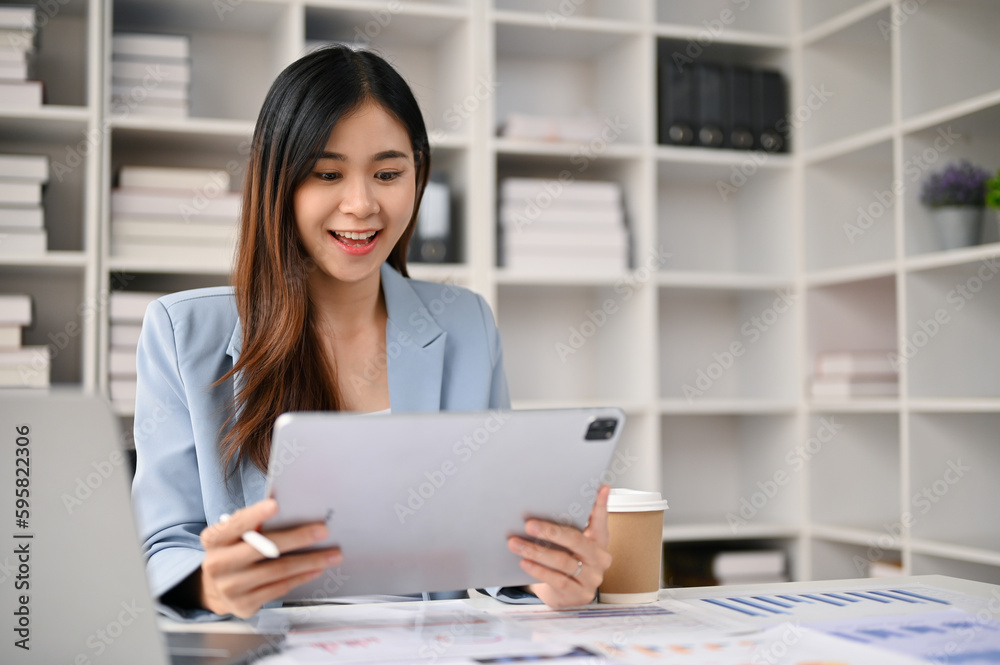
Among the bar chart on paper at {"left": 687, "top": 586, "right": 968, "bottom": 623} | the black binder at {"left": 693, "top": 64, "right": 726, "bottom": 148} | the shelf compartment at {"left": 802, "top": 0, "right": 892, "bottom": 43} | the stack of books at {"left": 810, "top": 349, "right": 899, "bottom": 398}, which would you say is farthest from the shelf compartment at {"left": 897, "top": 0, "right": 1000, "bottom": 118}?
the bar chart on paper at {"left": 687, "top": 586, "right": 968, "bottom": 623}

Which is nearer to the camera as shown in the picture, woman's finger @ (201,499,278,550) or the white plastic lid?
woman's finger @ (201,499,278,550)

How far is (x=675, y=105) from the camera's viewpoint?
2.96m

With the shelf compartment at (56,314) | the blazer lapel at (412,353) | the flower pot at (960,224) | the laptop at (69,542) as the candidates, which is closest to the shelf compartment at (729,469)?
the flower pot at (960,224)

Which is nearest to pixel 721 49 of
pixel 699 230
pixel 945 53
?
pixel 699 230

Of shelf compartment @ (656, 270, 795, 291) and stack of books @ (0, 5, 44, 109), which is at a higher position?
stack of books @ (0, 5, 44, 109)

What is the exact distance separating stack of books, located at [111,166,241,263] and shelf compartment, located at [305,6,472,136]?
1.95 feet

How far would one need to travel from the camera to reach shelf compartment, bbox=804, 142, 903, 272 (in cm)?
304

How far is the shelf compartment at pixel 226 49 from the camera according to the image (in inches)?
107

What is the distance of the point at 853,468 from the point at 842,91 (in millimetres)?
1199

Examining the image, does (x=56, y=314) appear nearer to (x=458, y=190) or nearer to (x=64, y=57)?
(x=64, y=57)

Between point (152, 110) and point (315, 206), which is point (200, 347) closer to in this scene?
point (315, 206)

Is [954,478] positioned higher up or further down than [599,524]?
further down

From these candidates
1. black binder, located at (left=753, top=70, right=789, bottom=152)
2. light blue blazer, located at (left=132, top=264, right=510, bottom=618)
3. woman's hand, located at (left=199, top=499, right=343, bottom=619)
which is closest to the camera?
woman's hand, located at (left=199, top=499, right=343, bottom=619)

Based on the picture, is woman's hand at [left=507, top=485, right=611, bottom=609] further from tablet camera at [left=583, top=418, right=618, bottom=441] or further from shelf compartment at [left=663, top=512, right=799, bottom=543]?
shelf compartment at [left=663, top=512, right=799, bottom=543]
